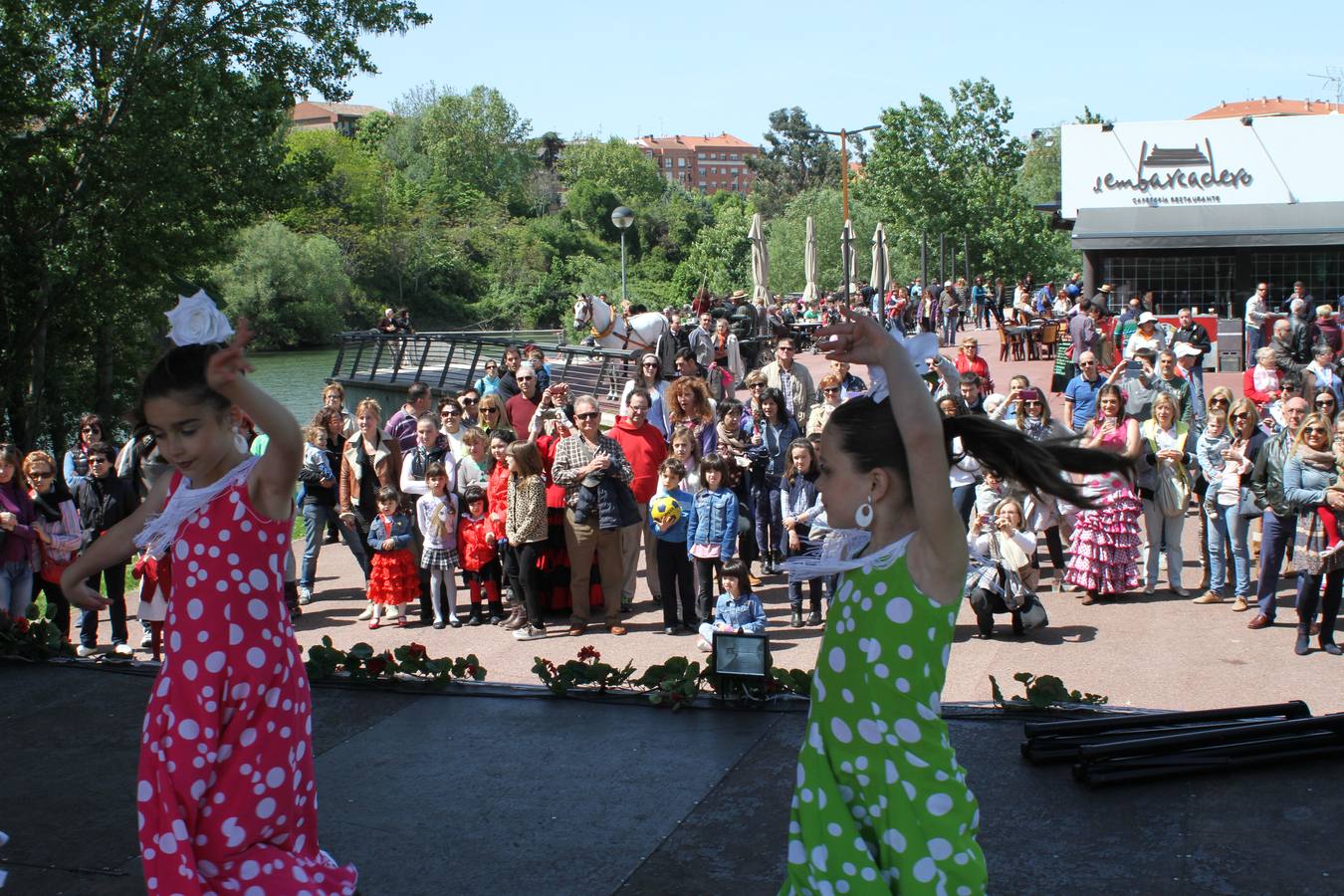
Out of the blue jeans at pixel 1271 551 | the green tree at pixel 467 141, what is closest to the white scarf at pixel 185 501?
the blue jeans at pixel 1271 551

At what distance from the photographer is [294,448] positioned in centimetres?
323

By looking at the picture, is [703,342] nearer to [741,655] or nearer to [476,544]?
[476,544]

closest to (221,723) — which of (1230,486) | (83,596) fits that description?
(83,596)

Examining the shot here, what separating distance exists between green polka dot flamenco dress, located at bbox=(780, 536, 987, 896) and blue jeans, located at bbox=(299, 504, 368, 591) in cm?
803

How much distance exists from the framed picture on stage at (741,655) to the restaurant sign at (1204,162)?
22930 millimetres

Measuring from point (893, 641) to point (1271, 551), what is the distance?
21.6ft

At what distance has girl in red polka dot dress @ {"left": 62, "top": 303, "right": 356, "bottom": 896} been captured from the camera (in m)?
3.23

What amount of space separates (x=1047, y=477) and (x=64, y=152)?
17079 mm

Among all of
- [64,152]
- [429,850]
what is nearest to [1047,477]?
[429,850]

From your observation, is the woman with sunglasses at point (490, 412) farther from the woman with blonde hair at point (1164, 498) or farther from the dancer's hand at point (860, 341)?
the dancer's hand at point (860, 341)

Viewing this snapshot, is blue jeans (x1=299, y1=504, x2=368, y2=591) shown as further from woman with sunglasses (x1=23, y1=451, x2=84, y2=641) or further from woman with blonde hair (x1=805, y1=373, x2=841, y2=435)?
woman with blonde hair (x1=805, y1=373, x2=841, y2=435)

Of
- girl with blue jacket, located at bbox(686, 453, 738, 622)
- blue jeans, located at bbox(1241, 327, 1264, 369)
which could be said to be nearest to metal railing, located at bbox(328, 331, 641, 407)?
girl with blue jacket, located at bbox(686, 453, 738, 622)

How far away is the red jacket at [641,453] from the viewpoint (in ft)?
32.6

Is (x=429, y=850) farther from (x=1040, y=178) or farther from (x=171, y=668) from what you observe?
(x=1040, y=178)
